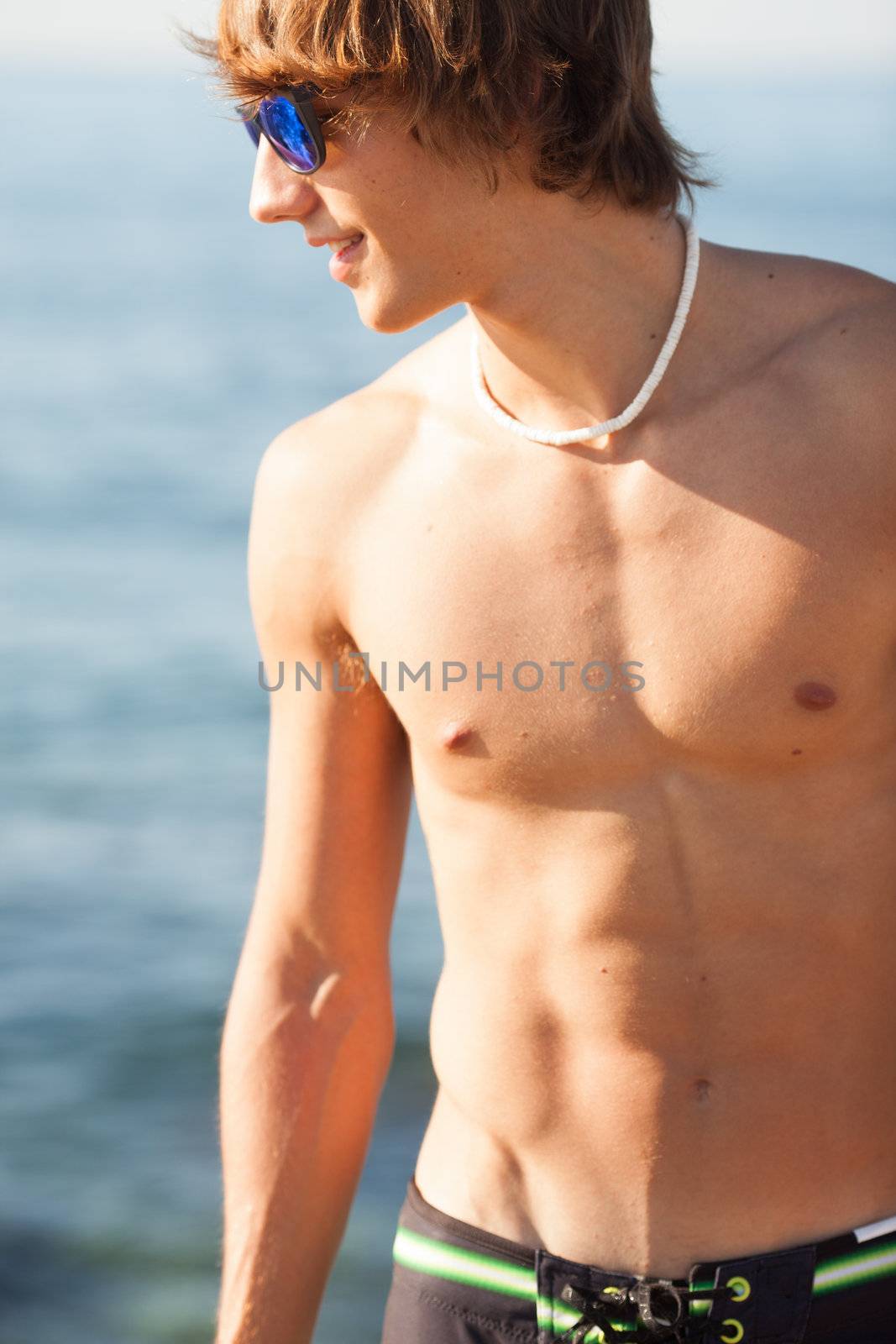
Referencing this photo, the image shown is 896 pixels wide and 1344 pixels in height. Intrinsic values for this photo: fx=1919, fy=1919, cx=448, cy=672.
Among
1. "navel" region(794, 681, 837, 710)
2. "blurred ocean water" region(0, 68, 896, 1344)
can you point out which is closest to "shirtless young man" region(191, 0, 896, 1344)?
"navel" region(794, 681, 837, 710)

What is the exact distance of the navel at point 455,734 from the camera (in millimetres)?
2332

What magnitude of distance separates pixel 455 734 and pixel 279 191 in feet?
2.25

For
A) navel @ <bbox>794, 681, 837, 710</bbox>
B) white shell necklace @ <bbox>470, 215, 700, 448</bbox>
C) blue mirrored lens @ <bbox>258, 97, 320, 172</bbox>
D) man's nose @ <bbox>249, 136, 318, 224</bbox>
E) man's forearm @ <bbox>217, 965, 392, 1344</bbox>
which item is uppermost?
blue mirrored lens @ <bbox>258, 97, 320, 172</bbox>

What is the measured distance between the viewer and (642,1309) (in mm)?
2244

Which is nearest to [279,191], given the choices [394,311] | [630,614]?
[394,311]

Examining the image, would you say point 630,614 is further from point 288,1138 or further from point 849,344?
point 288,1138

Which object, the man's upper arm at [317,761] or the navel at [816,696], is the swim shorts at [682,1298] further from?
the navel at [816,696]

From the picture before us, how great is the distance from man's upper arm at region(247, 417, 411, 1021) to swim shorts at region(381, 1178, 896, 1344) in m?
0.43

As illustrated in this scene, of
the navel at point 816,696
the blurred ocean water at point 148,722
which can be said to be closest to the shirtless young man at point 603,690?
the navel at point 816,696

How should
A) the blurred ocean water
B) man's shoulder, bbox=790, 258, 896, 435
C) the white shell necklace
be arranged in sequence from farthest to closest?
1. the blurred ocean water
2. the white shell necklace
3. man's shoulder, bbox=790, 258, 896, 435

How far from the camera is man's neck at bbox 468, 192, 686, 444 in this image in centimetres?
231

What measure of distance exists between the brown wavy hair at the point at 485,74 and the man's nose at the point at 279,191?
0.08 m

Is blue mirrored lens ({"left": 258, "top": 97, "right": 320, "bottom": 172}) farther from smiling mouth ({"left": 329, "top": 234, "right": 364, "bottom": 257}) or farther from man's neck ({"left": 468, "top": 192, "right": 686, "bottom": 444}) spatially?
man's neck ({"left": 468, "top": 192, "right": 686, "bottom": 444})

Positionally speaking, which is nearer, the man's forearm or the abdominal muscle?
the abdominal muscle
